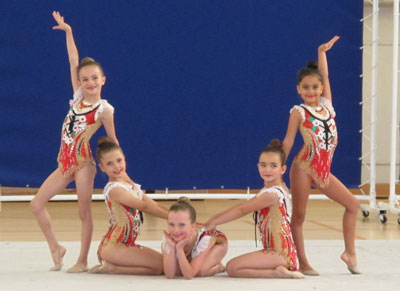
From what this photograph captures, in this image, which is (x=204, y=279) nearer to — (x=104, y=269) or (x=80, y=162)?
(x=104, y=269)

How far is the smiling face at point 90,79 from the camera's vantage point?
3.56m

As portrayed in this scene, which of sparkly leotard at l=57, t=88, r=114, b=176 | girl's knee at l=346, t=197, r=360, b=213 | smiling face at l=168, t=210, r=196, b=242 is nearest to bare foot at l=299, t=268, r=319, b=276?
girl's knee at l=346, t=197, r=360, b=213

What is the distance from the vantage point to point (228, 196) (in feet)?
19.5

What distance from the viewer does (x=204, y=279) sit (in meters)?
3.28

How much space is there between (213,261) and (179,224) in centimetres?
31

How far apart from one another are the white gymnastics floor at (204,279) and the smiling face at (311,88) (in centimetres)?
93

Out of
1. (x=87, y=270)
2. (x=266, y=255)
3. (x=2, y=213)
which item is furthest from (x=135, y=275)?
(x=2, y=213)

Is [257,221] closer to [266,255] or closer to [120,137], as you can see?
[266,255]

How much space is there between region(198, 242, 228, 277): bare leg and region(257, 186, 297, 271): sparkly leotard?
0.79ft

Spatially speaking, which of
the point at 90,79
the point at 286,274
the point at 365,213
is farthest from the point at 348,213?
the point at 365,213

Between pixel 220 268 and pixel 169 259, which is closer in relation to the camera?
pixel 169 259

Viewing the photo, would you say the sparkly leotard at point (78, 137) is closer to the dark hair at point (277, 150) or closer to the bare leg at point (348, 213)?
the dark hair at point (277, 150)

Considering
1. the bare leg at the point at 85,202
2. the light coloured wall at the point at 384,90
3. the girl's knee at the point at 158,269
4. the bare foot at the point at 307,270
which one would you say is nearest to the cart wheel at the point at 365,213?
the light coloured wall at the point at 384,90

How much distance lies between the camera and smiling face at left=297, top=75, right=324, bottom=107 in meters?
3.54
